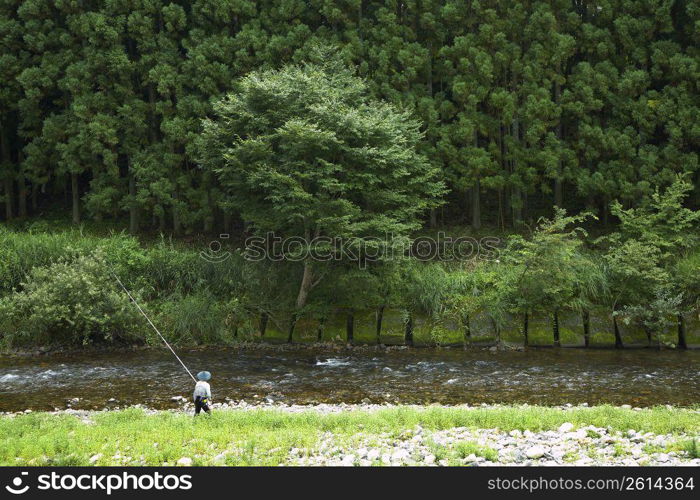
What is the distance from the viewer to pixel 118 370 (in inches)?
525

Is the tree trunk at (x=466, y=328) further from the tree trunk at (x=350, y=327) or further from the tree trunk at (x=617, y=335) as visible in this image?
the tree trunk at (x=617, y=335)

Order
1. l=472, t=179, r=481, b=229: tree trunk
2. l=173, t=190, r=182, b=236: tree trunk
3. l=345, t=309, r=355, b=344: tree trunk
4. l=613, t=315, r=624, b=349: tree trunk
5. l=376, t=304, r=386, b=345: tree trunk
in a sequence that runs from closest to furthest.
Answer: l=613, t=315, r=624, b=349: tree trunk, l=376, t=304, r=386, b=345: tree trunk, l=345, t=309, r=355, b=344: tree trunk, l=472, t=179, r=481, b=229: tree trunk, l=173, t=190, r=182, b=236: tree trunk

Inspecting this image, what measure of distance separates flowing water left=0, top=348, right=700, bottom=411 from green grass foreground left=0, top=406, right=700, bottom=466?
6.33 feet

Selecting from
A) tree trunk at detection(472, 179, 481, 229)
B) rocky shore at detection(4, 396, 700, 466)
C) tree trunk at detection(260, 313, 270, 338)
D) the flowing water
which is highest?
tree trunk at detection(472, 179, 481, 229)

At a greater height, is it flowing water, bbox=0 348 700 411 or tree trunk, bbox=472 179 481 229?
tree trunk, bbox=472 179 481 229

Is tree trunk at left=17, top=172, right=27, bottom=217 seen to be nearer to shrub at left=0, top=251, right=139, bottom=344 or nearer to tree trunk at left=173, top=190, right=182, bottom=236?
tree trunk at left=173, top=190, right=182, bottom=236

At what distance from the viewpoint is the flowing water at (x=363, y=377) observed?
11.1m

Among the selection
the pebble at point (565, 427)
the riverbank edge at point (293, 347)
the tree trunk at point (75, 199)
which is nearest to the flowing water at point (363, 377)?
the riverbank edge at point (293, 347)

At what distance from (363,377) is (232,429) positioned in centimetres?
539

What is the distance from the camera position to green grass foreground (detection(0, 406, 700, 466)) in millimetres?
6594

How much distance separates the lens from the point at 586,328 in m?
16.0

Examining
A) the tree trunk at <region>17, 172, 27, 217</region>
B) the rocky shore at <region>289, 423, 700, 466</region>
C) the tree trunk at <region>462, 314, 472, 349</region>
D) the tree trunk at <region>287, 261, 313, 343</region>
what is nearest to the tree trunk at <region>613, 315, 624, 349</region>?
the tree trunk at <region>462, 314, 472, 349</region>
